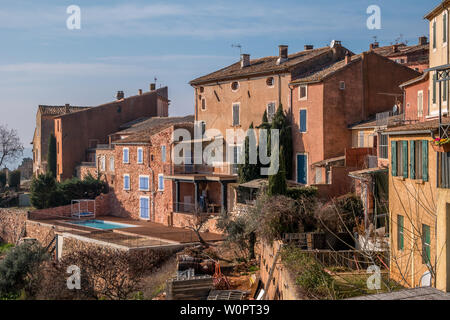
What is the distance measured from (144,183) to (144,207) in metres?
1.78

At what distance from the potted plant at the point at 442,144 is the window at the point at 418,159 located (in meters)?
0.76

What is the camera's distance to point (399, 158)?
56.1ft

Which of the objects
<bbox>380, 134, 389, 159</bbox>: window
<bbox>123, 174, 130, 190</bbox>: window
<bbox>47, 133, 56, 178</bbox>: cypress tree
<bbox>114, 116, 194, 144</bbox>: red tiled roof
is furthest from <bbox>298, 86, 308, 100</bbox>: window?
<bbox>47, 133, 56, 178</bbox>: cypress tree

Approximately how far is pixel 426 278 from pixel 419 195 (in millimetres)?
2395

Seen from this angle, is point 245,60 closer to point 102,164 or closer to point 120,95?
point 102,164

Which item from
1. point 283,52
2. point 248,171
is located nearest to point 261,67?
point 283,52

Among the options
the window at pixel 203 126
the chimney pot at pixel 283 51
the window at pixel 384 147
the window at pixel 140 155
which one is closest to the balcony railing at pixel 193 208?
the window at pixel 140 155

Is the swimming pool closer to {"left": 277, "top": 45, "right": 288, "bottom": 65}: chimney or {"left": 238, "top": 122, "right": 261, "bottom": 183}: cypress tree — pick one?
{"left": 238, "top": 122, "right": 261, "bottom": 183}: cypress tree

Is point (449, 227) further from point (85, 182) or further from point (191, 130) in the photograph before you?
point (85, 182)

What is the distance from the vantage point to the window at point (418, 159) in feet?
48.4

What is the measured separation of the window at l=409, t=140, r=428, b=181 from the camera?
14.7 metres

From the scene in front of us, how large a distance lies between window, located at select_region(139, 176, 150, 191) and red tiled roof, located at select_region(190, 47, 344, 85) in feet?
26.0

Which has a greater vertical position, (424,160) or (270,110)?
(270,110)
